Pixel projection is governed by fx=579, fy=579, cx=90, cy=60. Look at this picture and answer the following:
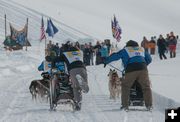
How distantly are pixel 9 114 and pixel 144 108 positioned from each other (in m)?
3.17

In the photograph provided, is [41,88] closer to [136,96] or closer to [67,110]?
[67,110]

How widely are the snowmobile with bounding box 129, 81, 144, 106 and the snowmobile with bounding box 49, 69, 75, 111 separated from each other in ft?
4.41

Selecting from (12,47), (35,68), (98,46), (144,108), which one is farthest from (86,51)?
(144,108)

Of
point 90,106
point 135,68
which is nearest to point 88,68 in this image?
point 90,106

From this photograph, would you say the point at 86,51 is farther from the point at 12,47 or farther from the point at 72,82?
the point at 72,82

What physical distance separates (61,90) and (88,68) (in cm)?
1590

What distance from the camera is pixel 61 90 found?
13.1 meters

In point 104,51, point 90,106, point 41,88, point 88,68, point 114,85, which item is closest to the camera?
point 90,106

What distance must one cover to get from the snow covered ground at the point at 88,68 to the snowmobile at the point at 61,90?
0.75 feet

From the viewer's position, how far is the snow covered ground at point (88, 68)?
40.3ft

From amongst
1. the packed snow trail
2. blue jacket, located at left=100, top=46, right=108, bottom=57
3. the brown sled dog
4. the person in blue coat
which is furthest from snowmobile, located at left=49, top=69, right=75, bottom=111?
blue jacket, located at left=100, top=46, right=108, bottom=57

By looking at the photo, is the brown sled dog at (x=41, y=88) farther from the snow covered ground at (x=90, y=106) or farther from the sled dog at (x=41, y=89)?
the snow covered ground at (x=90, y=106)

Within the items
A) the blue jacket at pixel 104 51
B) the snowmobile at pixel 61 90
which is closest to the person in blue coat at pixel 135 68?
the snowmobile at pixel 61 90

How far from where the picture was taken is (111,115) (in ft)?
39.7
